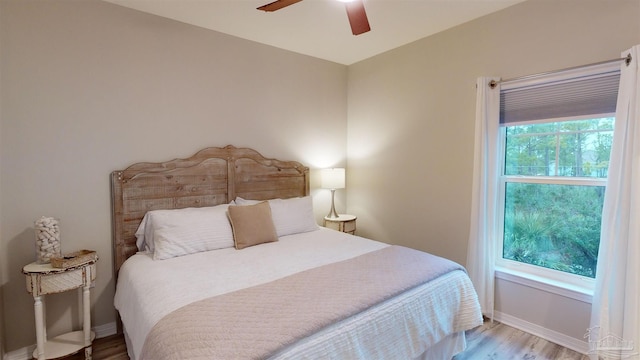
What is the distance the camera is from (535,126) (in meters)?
2.52

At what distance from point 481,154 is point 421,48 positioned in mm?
1277

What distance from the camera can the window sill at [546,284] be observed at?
2.23m

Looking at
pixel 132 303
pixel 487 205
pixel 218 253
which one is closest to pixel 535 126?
pixel 487 205

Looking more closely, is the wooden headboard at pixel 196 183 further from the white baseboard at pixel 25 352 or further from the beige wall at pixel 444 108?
the beige wall at pixel 444 108

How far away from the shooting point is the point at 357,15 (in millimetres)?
1917

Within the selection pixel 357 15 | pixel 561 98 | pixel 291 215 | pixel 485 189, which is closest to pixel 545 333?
pixel 485 189

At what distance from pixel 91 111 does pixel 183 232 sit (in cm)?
116

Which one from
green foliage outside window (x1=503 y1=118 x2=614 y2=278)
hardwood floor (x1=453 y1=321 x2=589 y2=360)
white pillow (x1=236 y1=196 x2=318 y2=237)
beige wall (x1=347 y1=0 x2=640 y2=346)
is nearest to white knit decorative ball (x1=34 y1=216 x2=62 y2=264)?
white pillow (x1=236 y1=196 x2=318 y2=237)

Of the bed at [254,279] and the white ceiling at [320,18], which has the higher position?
the white ceiling at [320,18]

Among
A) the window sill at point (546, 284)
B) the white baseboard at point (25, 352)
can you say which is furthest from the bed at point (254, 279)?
the window sill at point (546, 284)

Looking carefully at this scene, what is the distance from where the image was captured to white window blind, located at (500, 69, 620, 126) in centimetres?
211

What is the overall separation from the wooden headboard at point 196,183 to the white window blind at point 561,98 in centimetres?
212

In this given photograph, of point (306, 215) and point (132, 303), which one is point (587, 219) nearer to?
point (306, 215)

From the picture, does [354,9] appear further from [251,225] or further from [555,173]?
[555,173]
